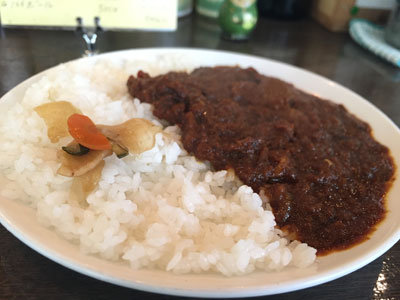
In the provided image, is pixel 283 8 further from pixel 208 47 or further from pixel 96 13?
pixel 96 13

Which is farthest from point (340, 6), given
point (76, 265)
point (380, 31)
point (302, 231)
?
point (76, 265)

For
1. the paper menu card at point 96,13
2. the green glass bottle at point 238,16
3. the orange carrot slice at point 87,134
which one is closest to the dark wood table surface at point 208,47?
the green glass bottle at point 238,16

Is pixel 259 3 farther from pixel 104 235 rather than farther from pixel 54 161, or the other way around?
pixel 104 235

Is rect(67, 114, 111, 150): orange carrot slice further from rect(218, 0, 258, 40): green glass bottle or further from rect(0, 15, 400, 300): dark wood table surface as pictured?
rect(218, 0, 258, 40): green glass bottle

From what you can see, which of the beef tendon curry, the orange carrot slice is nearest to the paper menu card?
the beef tendon curry

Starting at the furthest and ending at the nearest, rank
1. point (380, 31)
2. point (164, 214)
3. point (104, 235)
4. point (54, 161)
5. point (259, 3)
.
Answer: point (259, 3) → point (380, 31) → point (54, 161) → point (164, 214) → point (104, 235)

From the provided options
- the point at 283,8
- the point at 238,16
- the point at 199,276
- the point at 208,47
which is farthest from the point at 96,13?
the point at 283,8
